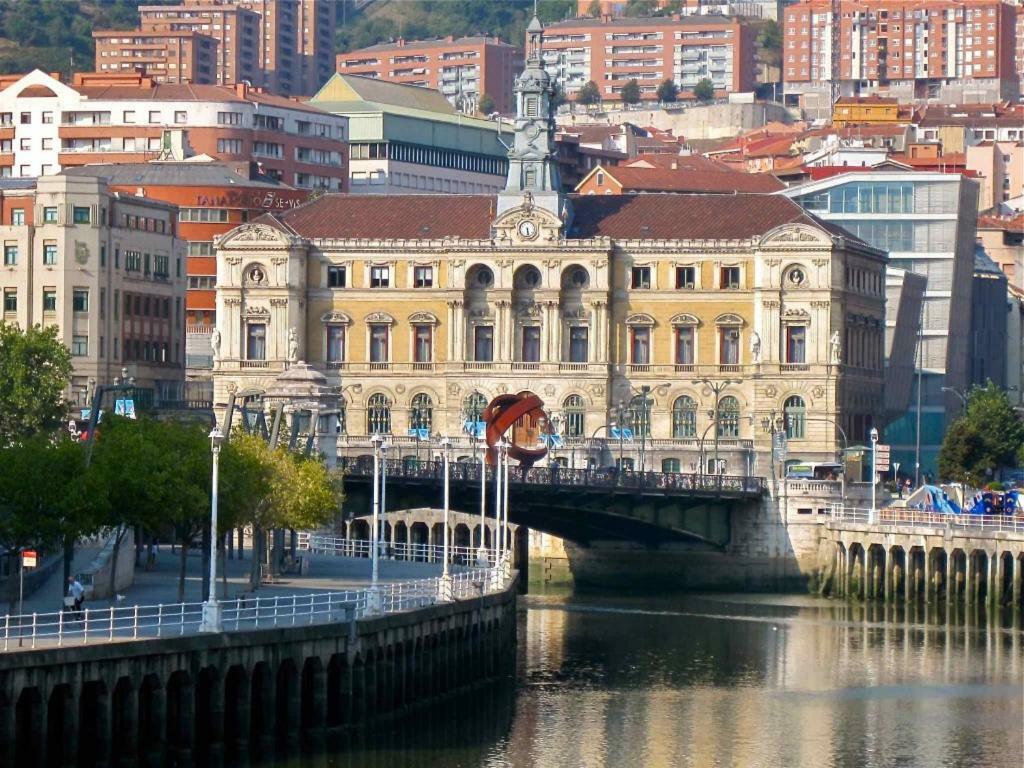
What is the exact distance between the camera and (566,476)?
183 metres

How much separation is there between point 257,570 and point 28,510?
21.3 meters

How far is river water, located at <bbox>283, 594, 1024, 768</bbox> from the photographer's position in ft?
369

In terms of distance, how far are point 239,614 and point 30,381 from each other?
75223 mm

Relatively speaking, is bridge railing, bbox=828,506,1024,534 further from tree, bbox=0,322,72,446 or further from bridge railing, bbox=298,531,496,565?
tree, bbox=0,322,72,446

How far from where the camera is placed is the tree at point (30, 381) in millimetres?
180000

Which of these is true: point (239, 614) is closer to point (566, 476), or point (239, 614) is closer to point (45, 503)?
point (45, 503)

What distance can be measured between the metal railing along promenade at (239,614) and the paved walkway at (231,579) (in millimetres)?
2903

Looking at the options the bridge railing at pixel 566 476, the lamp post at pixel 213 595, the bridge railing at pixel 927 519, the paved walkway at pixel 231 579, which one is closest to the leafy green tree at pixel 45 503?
the paved walkway at pixel 231 579

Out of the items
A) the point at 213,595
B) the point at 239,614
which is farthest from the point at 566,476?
the point at 213,595

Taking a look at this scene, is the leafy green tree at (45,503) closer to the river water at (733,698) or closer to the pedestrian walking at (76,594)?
the pedestrian walking at (76,594)

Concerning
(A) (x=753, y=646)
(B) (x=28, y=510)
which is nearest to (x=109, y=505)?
(B) (x=28, y=510)

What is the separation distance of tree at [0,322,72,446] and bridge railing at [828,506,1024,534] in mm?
42644

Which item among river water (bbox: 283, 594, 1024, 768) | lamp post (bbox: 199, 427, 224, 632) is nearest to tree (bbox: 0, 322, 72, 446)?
river water (bbox: 283, 594, 1024, 768)

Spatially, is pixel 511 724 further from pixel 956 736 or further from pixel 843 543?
pixel 843 543
